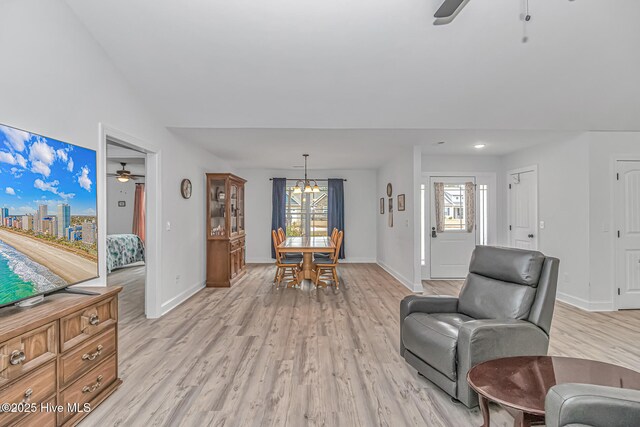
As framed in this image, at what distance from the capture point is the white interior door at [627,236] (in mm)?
4469

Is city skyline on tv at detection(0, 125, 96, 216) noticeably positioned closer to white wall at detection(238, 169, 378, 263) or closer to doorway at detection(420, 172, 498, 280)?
doorway at detection(420, 172, 498, 280)

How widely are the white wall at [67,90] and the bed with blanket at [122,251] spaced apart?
3.63 m

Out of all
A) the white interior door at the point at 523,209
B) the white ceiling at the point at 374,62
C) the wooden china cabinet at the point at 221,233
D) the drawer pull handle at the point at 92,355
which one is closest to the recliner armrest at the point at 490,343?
the drawer pull handle at the point at 92,355

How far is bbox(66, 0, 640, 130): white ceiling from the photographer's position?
2.86 meters

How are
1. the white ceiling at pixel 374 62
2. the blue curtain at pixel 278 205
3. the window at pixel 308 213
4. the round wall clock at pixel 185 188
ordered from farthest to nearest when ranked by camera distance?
the window at pixel 308 213 < the blue curtain at pixel 278 205 < the round wall clock at pixel 185 188 < the white ceiling at pixel 374 62

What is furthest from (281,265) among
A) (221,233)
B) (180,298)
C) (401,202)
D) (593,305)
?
(593,305)

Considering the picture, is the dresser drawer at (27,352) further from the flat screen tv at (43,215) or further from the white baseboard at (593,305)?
the white baseboard at (593,305)

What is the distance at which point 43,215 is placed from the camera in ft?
6.97

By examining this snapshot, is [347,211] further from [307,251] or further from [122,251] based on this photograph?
[122,251]

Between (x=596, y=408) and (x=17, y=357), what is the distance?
247 centimetres

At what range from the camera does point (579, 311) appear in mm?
4379

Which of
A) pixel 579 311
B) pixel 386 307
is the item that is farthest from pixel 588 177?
pixel 386 307

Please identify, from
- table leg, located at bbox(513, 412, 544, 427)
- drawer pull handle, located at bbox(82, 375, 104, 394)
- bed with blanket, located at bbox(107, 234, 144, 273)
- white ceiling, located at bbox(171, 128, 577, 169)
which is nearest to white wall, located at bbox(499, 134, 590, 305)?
white ceiling, located at bbox(171, 128, 577, 169)

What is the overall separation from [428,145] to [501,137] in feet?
3.34
